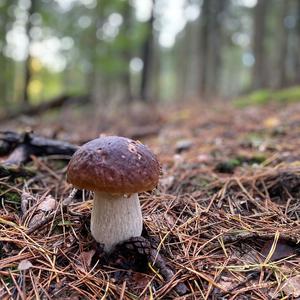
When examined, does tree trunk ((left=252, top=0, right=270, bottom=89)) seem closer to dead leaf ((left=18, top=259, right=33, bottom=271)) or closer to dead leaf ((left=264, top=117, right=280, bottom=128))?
dead leaf ((left=264, top=117, right=280, bottom=128))

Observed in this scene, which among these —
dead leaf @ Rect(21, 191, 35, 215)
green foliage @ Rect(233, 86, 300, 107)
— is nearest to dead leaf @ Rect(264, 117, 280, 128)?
green foliage @ Rect(233, 86, 300, 107)

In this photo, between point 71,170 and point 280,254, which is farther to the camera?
point 280,254

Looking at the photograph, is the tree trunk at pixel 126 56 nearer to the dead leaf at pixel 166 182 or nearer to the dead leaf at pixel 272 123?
the dead leaf at pixel 272 123

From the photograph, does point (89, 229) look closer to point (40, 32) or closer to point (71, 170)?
point (71, 170)

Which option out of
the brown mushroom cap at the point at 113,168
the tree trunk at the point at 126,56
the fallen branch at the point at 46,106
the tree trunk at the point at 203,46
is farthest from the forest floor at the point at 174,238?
the tree trunk at the point at 203,46

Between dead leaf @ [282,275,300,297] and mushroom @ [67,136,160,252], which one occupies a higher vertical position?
mushroom @ [67,136,160,252]

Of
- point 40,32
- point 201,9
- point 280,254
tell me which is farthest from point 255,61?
point 280,254

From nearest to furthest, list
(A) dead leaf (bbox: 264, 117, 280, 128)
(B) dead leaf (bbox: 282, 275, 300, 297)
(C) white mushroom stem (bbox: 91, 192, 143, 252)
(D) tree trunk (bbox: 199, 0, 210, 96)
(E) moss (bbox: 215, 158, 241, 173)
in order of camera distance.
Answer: (B) dead leaf (bbox: 282, 275, 300, 297)
(C) white mushroom stem (bbox: 91, 192, 143, 252)
(E) moss (bbox: 215, 158, 241, 173)
(A) dead leaf (bbox: 264, 117, 280, 128)
(D) tree trunk (bbox: 199, 0, 210, 96)
